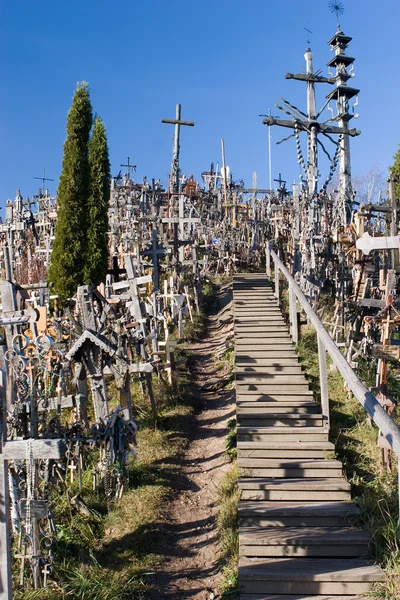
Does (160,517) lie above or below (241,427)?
below

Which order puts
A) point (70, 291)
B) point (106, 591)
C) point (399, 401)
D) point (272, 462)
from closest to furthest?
point (106, 591) → point (272, 462) → point (399, 401) → point (70, 291)

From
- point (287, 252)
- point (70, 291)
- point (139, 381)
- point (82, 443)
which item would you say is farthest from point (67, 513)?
point (287, 252)

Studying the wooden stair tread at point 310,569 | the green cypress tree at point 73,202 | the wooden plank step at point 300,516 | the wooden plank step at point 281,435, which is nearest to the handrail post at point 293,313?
the wooden plank step at point 281,435

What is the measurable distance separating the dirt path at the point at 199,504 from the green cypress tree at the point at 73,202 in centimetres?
540

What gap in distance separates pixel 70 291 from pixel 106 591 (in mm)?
11261

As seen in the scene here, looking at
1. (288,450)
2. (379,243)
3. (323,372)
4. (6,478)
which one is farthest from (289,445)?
(6,478)

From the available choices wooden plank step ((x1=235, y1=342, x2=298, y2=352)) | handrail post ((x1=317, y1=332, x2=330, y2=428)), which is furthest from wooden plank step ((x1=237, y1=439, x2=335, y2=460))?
wooden plank step ((x1=235, y1=342, x2=298, y2=352))

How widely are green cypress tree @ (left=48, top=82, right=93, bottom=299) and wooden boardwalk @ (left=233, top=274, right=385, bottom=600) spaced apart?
25.3 feet

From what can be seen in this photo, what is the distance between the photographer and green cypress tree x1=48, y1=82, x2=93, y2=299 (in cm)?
1563

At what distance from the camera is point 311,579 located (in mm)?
4848

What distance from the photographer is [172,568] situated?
219 inches

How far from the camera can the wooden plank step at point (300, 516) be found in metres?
5.70

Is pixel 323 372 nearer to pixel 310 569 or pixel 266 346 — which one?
pixel 310 569

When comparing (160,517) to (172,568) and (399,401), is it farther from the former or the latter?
(399,401)
